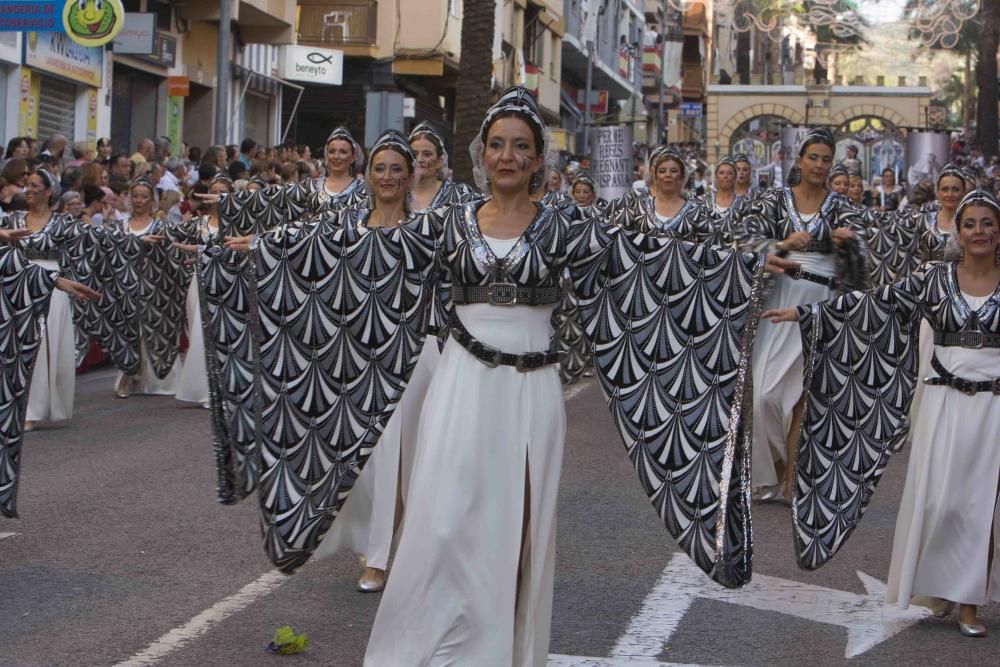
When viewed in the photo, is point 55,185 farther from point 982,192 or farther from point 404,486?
point 982,192

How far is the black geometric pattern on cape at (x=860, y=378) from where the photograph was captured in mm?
7117

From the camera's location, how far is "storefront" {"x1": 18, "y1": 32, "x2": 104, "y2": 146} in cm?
2319

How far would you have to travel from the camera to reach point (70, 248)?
14211mm

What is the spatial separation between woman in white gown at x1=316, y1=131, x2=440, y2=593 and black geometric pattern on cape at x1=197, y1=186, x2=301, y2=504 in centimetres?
101

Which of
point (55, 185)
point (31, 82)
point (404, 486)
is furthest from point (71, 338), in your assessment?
point (31, 82)

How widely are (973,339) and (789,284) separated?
2870 millimetres

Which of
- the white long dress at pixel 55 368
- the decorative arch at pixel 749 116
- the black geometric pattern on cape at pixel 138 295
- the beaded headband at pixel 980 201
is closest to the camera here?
the beaded headband at pixel 980 201

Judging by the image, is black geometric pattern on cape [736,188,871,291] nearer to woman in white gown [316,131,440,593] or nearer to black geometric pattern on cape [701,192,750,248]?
black geometric pattern on cape [701,192,750,248]

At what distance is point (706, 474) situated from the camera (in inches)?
230

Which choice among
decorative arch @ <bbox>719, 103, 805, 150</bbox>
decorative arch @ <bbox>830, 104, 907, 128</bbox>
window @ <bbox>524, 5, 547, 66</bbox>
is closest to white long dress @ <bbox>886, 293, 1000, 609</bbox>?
window @ <bbox>524, 5, 547, 66</bbox>

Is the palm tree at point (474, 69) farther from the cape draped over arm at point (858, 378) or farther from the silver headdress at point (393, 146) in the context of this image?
the cape draped over arm at point (858, 378)

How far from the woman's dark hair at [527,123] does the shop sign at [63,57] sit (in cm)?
1853

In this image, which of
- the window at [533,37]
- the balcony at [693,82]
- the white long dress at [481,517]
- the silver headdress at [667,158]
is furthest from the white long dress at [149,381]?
the balcony at [693,82]

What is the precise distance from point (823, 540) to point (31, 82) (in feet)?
61.8
